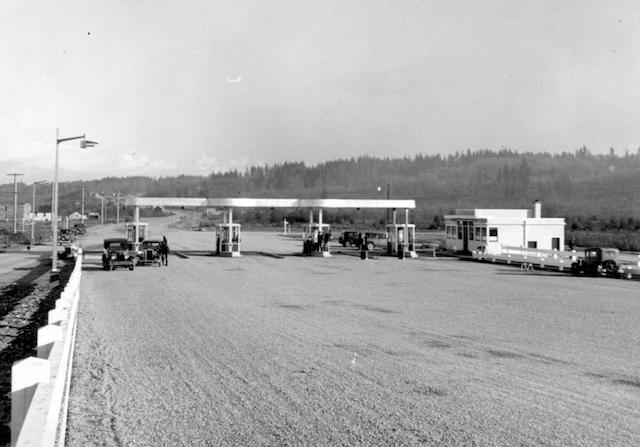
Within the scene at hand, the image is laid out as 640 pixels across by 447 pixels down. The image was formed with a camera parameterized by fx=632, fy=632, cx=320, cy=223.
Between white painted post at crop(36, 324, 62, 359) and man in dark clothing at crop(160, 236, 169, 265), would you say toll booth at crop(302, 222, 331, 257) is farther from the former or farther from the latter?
white painted post at crop(36, 324, 62, 359)

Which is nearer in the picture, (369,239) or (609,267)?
(609,267)

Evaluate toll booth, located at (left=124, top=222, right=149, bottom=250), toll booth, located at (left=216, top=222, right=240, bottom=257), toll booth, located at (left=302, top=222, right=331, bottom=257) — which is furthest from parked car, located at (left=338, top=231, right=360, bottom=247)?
toll booth, located at (left=124, top=222, right=149, bottom=250)

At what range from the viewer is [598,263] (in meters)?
32.3

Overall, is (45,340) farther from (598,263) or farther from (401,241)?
(401,241)

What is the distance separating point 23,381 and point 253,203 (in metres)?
41.0

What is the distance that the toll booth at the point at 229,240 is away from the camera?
145 ft

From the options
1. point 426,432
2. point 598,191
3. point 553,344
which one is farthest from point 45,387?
point 598,191

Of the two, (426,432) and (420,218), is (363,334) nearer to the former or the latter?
(426,432)

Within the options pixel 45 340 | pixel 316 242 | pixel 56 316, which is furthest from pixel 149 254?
pixel 45 340

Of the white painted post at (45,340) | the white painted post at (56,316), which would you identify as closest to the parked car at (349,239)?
the white painted post at (56,316)

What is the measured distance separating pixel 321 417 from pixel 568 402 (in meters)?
3.36

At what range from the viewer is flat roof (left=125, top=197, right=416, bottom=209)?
4306 cm

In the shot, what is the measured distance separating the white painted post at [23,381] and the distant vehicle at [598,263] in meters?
31.9

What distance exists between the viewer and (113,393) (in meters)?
8.69
